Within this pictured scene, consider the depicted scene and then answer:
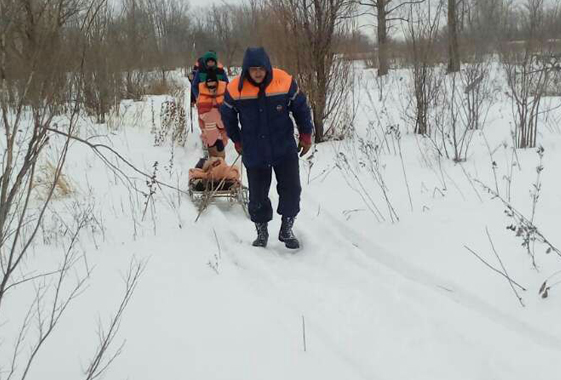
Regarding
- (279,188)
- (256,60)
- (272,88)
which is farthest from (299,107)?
(279,188)

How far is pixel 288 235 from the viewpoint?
4.47m

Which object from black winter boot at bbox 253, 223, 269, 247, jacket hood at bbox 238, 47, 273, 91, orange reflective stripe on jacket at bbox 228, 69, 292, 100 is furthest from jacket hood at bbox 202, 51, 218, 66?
black winter boot at bbox 253, 223, 269, 247

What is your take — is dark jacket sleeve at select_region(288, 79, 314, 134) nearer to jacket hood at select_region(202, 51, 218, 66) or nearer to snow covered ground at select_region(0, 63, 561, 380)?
snow covered ground at select_region(0, 63, 561, 380)

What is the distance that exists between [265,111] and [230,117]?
14.7 inches

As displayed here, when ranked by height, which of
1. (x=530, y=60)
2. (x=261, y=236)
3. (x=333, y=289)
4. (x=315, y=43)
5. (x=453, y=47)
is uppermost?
(x=315, y=43)

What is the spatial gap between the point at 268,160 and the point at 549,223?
2255 mm

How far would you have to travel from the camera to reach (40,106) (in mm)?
1631

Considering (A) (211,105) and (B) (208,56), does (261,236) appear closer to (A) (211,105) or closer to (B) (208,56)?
(A) (211,105)

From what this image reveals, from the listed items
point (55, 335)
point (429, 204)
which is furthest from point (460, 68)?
point (55, 335)

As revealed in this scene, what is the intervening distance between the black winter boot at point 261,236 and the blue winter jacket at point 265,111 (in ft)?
1.87

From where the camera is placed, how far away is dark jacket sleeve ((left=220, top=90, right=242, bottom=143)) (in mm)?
4211

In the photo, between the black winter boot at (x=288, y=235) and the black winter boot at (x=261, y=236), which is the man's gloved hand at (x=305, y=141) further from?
the black winter boot at (x=261, y=236)

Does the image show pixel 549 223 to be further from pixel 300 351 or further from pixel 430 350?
pixel 300 351

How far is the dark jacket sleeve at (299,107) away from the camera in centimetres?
411
